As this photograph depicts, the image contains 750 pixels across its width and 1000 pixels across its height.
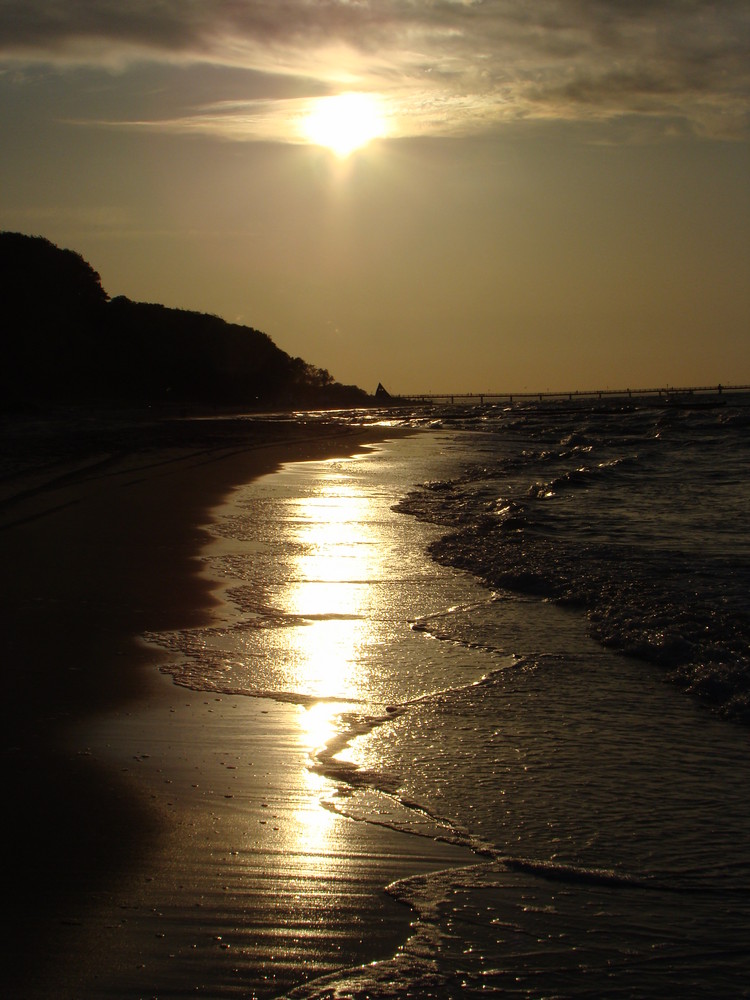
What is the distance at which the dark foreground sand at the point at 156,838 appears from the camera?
9.85 ft

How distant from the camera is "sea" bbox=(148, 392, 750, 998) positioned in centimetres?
317

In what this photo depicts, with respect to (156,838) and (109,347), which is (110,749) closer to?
(156,838)

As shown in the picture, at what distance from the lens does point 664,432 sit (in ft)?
129

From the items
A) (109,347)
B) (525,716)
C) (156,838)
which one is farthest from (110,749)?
(109,347)

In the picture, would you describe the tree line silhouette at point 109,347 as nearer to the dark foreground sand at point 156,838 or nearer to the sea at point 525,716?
the sea at point 525,716

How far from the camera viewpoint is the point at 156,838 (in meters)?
3.82

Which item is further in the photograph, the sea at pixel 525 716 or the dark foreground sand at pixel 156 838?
the sea at pixel 525 716

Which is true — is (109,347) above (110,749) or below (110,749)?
above

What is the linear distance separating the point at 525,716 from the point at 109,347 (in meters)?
77.4

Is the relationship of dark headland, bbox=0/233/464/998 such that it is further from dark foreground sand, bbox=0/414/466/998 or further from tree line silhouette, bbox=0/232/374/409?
tree line silhouette, bbox=0/232/374/409

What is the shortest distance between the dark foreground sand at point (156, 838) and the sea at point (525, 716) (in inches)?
6.4

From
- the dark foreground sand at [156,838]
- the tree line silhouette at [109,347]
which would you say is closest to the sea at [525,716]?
the dark foreground sand at [156,838]

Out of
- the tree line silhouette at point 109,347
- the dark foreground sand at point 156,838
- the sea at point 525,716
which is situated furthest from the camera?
the tree line silhouette at point 109,347

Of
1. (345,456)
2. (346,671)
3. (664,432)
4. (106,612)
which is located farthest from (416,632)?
(664,432)
